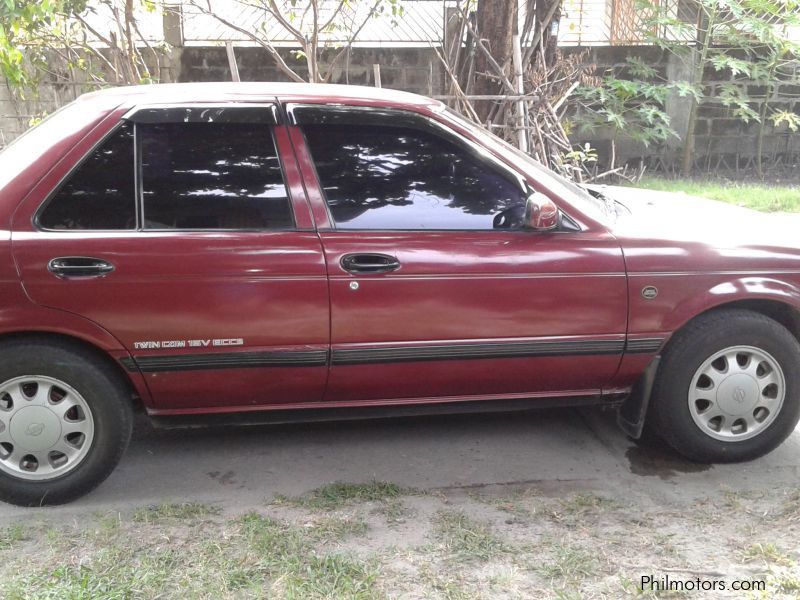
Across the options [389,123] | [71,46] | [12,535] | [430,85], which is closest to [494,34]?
[430,85]

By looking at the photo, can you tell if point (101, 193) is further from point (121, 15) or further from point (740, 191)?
point (740, 191)

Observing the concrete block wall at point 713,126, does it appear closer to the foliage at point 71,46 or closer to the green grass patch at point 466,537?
the foliage at point 71,46

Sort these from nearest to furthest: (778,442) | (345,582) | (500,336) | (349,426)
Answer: (345,582) → (500,336) → (778,442) → (349,426)

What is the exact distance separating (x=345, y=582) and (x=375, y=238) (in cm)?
140

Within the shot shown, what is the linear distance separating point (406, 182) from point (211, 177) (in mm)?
850

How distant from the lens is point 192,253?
10.5 feet

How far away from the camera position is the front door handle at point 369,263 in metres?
3.27

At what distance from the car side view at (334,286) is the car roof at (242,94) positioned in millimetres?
16

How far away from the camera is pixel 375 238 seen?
3324 millimetres

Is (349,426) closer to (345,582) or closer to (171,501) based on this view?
(171,501)

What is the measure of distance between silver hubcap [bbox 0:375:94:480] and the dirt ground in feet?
0.67

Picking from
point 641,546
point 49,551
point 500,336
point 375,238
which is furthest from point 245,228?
point 641,546
